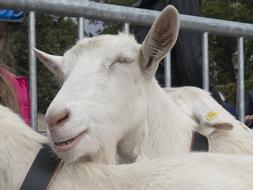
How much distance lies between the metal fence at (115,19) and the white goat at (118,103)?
0.32 m

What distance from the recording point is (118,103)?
2949 millimetres

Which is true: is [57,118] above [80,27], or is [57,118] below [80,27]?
below

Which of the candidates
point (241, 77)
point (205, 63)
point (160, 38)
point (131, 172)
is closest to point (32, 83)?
point (160, 38)

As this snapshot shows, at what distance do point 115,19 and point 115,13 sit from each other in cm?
4

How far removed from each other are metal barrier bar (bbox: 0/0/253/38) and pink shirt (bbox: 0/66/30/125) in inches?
17.5

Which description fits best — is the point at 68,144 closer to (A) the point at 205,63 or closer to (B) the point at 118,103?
(B) the point at 118,103

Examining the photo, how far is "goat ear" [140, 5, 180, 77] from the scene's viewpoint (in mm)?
2922

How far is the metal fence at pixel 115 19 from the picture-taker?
3496mm

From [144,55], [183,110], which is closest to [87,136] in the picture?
[144,55]

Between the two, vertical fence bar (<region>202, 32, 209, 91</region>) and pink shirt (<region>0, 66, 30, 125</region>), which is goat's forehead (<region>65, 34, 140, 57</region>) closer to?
pink shirt (<region>0, 66, 30, 125</region>)

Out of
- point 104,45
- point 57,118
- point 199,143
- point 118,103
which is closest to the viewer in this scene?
point 57,118

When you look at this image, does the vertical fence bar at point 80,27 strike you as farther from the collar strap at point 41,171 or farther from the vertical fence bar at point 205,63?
the collar strap at point 41,171

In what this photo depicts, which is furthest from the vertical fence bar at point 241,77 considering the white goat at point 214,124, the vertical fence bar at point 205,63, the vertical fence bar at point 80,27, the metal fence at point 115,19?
the vertical fence bar at point 80,27

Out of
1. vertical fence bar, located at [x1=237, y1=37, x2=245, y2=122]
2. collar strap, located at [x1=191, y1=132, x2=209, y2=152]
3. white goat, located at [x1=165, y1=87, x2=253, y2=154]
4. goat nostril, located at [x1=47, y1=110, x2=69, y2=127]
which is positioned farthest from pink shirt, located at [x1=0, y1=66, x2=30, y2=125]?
vertical fence bar, located at [x1=237, y1=37, x2=245, y2=122]
